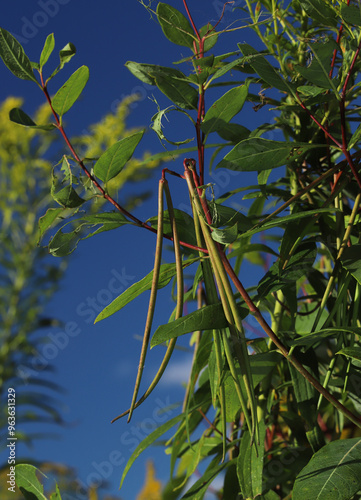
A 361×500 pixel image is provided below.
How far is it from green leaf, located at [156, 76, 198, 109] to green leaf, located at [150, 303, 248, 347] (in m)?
0.15

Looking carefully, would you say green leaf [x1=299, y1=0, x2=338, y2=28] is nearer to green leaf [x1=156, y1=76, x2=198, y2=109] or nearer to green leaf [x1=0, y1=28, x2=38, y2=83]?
green leaf [x1=156, y1=76, x2=198, y2=109]

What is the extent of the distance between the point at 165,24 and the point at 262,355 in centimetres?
29

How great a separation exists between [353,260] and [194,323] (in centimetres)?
15

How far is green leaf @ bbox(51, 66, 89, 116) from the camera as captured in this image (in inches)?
16.5

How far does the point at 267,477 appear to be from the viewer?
0.48 m

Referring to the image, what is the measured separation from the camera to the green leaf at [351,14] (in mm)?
369

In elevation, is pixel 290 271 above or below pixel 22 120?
below

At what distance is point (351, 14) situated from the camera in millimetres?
371

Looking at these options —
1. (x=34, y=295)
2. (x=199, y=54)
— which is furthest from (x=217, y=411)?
(x=34, y=295)

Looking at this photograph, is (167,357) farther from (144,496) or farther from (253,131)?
(144,496)

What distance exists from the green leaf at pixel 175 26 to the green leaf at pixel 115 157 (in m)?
0.08

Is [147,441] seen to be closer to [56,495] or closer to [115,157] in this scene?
[56,495]

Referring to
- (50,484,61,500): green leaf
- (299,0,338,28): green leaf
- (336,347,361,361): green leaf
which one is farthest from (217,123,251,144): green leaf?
(50,484,61,500): green leaf

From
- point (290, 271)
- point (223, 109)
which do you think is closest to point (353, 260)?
point (290, 271)
